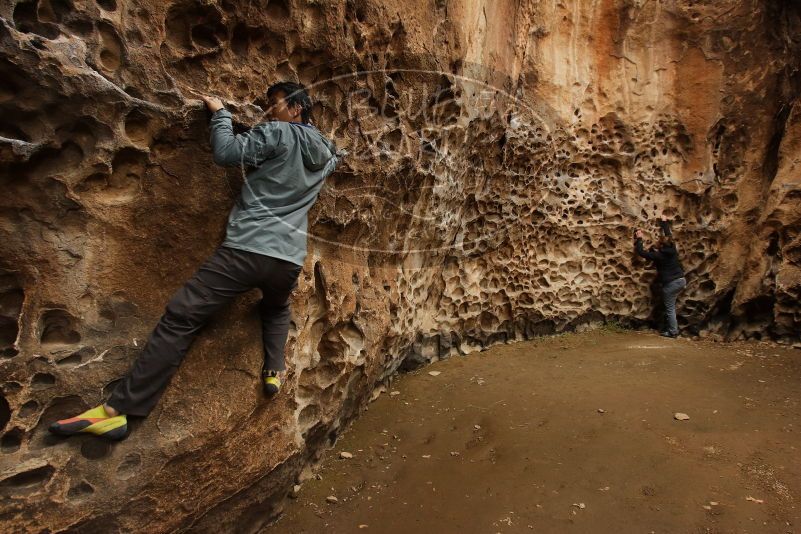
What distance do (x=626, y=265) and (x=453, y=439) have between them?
302 centimetres

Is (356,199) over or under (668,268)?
over

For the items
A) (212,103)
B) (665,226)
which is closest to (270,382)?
(212,103)

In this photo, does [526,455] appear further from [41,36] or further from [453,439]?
[41,36]

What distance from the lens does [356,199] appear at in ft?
10.9

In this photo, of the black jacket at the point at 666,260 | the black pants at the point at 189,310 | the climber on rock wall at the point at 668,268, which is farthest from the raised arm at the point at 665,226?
the black pants at the point at 189,310

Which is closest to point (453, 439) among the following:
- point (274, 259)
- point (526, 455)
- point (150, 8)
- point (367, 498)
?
point (526, 455)

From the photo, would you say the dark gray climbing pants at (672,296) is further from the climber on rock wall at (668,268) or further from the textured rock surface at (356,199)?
the textured rock surface at (356,199)

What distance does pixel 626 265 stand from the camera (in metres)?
5.60

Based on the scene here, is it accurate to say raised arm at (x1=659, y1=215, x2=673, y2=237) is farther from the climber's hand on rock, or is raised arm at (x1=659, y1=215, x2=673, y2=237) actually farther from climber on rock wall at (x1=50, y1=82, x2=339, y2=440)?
the climber's hand on rock

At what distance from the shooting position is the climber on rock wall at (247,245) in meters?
2.14

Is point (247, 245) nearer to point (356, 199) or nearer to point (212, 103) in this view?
point (212, 103)

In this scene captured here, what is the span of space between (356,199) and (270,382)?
1.25 m

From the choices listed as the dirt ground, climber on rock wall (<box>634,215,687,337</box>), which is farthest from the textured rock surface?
the dirt ground

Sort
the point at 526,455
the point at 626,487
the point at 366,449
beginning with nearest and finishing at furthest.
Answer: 1. the point at 626,487
2. the point at 526,455
3. the point at 366,449
